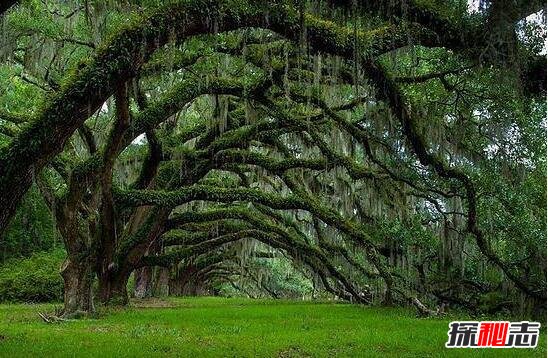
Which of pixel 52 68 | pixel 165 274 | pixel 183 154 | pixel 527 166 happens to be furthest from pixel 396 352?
pixel 165 274

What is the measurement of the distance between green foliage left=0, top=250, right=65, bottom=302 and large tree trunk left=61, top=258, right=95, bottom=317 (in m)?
10.4

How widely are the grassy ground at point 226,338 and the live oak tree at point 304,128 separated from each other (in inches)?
75.2

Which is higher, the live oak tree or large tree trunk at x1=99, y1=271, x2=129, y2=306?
the live oak tree

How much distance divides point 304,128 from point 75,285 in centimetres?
611

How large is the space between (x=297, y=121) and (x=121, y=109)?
3592 mm

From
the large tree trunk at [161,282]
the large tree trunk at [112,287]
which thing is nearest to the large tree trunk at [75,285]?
the large tree trunk at [112,287]

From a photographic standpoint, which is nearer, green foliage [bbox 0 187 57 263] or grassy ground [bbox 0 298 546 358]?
grassy ground [bbox 0 298 546 358]

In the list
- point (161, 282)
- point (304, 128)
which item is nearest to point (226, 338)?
point (304, 128)

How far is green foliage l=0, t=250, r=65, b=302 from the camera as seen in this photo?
75.0ft

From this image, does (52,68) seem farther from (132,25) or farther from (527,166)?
(527,166)

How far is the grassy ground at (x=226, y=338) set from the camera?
8250mm

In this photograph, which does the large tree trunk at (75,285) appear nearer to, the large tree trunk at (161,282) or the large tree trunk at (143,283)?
the large tree trunk at (143,283)

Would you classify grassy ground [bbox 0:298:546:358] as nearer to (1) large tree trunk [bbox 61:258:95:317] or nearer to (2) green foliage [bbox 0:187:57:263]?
(1) large tree trunk [bbox 61:258:95:317]

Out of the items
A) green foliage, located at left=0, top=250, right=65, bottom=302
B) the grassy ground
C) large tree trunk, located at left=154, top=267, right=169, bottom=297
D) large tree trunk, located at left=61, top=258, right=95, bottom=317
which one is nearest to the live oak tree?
large tree trunk, located at left=61, top=258, right=95, bottom=317
